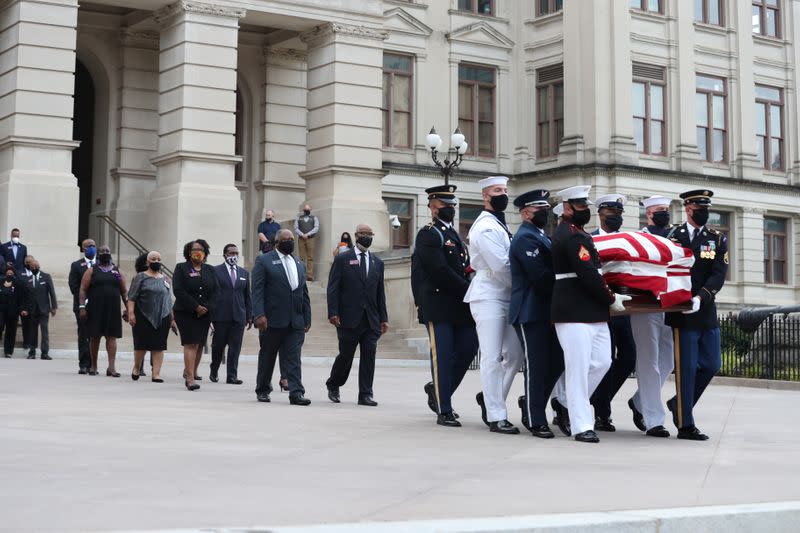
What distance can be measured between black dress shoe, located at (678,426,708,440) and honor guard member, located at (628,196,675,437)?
139mm

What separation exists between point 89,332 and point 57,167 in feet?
35.0

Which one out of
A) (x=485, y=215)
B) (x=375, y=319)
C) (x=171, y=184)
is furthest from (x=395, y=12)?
(x=485, y=215)

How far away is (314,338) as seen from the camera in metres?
26.3

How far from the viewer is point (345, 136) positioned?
31266 millimetres

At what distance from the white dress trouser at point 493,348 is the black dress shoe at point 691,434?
1494mm

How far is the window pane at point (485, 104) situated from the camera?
143ft

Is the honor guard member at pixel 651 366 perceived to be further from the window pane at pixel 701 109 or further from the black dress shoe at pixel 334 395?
the window pane at pixel 701 109

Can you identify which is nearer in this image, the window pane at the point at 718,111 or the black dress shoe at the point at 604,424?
the black dress shoe at the point at 604,424

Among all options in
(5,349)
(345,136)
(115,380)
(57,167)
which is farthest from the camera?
(345,136)

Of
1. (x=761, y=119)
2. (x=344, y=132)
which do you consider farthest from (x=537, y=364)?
(x=761, y=119)

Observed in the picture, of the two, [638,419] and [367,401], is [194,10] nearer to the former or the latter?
[367,401]

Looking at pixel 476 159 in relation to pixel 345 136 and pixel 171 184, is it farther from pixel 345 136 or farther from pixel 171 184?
pixel 171 184

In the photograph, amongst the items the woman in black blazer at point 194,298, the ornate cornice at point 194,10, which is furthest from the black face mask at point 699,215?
the ornate cornice at point 194,10

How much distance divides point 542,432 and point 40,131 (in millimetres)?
19942
